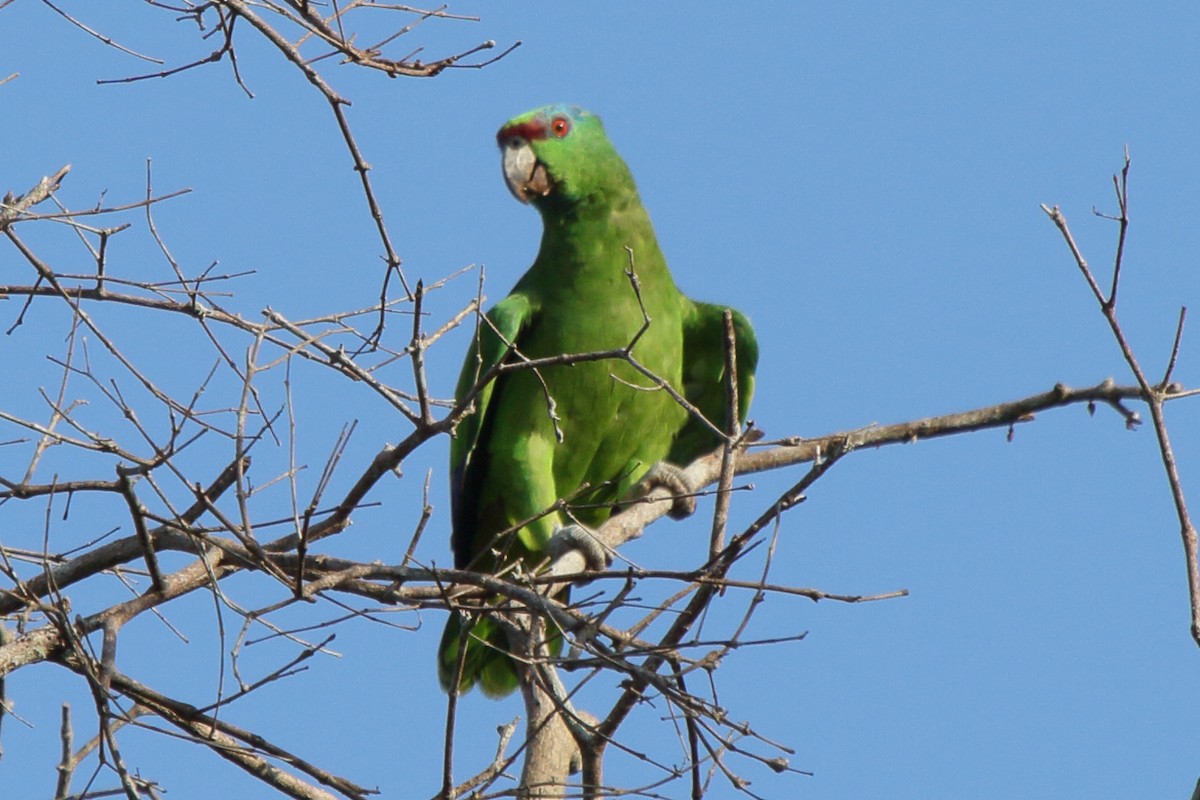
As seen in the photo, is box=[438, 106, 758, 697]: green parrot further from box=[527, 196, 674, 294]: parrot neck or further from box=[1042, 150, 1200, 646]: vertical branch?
box=[1042, 150, 1200, 646]: vertical branch

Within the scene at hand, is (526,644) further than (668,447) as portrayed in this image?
No

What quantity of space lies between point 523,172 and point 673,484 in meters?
1.28

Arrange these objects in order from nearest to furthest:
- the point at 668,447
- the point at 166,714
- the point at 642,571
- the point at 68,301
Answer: the point at 642,571, the point at 166,714, the point at 68,301, the point at 668,447

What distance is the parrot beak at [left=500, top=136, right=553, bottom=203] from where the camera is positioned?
4883 millimetres

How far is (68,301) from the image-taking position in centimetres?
305

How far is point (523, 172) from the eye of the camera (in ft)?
16.0

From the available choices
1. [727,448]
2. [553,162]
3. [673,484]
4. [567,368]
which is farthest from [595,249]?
[727,448]

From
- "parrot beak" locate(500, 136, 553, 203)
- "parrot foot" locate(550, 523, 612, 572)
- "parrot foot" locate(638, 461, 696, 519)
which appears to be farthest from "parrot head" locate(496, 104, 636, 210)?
"parrot foot" locate(550, 523, 612, 572)

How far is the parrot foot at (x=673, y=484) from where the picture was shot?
4527 mm

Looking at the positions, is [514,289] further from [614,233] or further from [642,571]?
[642,571]

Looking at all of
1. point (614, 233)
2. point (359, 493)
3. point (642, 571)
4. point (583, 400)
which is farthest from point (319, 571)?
point (614, 233)

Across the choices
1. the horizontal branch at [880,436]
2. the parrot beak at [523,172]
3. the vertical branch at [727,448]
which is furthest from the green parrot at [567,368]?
the vertical branch at [727,448]

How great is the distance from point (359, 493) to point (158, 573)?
453 millimetres

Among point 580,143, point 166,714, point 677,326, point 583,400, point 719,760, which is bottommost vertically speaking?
point 719,760
